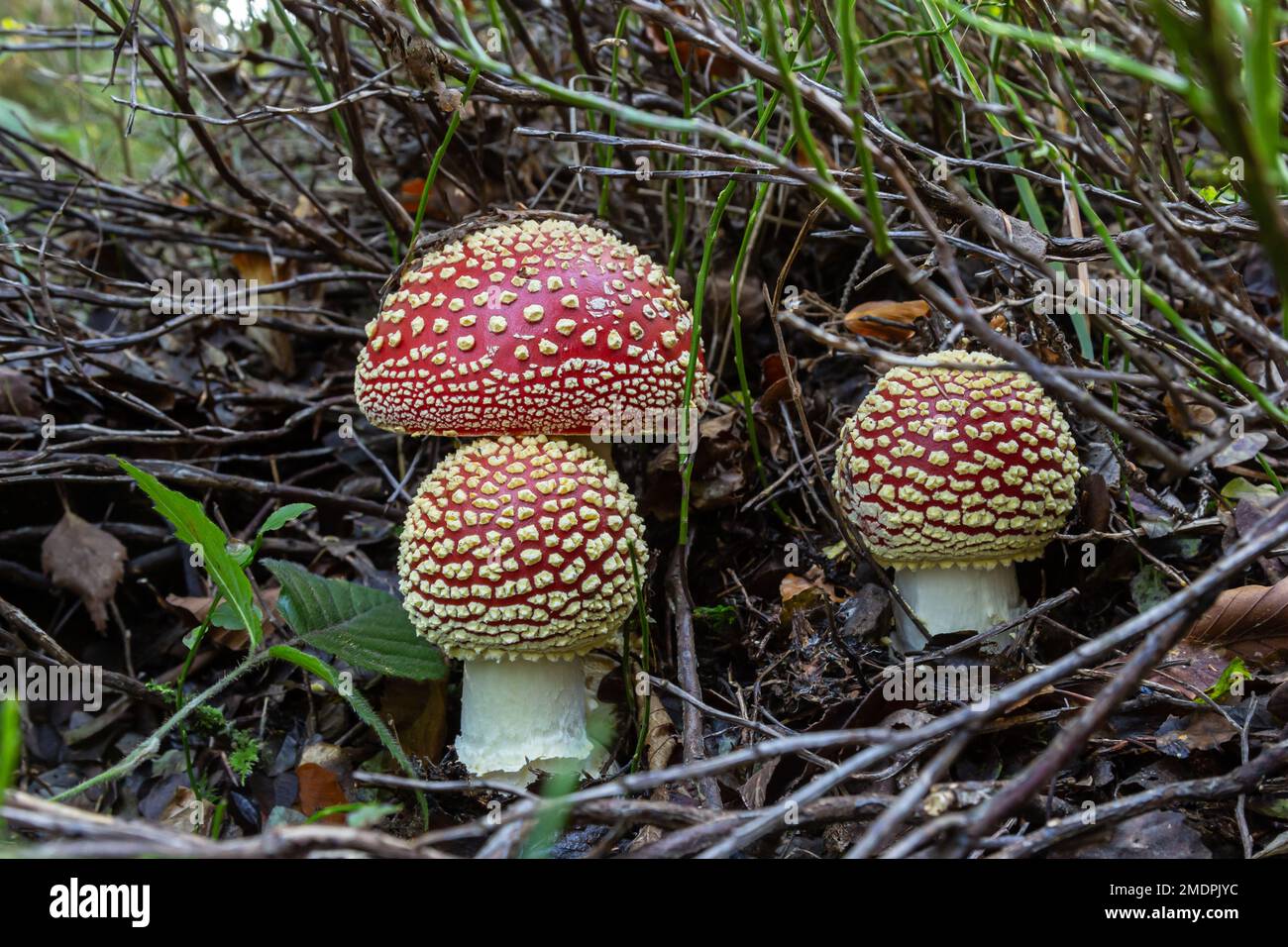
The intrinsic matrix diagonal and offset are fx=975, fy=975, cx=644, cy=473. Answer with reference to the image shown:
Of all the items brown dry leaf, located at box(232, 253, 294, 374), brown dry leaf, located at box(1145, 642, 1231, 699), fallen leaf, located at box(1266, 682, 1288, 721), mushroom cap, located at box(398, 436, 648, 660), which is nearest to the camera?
fallen leaf, located at box(1266, 682, 1288, 721)

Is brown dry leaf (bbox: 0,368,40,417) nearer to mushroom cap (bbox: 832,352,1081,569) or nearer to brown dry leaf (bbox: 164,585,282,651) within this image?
brown dry leaf (bbox: 164,585,282,651)

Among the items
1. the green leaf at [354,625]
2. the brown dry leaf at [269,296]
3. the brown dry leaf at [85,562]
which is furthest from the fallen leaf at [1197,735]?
the brown dry leaf at [269,296]

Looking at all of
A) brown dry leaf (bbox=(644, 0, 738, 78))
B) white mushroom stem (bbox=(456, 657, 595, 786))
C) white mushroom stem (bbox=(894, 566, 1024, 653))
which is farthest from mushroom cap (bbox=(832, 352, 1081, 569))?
brown dry leaf (bbox=(644, 0, 738, 78))

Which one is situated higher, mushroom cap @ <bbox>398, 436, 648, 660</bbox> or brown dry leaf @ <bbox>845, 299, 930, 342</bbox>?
brown dry leaf @ <bbox>845, 299, 930, 342</bbox>

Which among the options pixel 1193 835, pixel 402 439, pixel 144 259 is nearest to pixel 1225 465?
pixel 1193 835

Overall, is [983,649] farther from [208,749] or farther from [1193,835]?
[208,749]

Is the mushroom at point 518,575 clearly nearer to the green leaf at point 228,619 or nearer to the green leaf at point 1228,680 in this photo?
the green leaf at point 228,619
